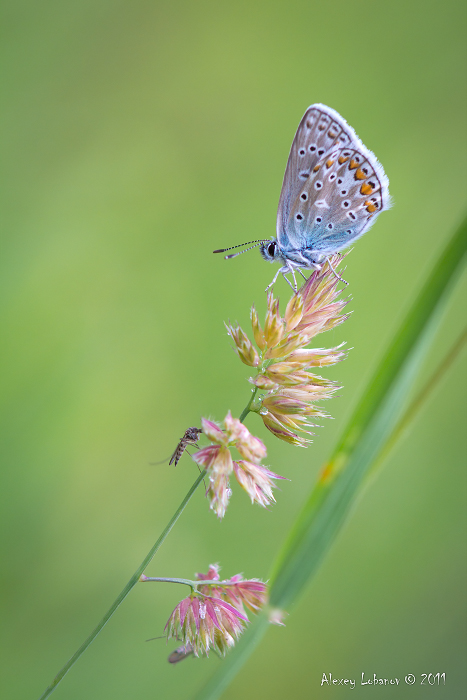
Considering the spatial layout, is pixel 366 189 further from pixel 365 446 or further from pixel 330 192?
pixel 365 446

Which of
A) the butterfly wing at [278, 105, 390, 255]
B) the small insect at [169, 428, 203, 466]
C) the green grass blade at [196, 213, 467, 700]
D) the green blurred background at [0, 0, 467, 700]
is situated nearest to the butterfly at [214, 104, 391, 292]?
the butterfly wing at [278, 105, 390, 255]

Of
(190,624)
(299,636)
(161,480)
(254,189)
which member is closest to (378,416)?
(190,624)

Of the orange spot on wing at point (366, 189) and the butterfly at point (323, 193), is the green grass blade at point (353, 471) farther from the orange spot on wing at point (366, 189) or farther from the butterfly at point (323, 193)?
the orange spot on wing at point (366, 189)

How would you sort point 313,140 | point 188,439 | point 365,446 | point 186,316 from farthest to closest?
point 186,316
point 313,140
point 188,439
point 365,446

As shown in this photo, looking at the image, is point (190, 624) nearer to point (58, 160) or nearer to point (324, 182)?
point (324, 182)

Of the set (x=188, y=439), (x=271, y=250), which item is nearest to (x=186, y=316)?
(x=271, y=250)

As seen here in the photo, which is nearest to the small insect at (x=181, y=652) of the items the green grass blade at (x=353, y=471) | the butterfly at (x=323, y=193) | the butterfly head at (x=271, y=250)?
the green grass blade at (x=353, y=471)
